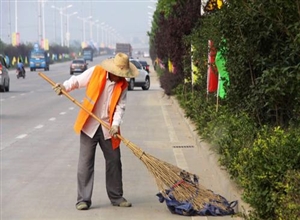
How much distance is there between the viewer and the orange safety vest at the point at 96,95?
985cm

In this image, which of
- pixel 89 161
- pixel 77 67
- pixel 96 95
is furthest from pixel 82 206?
pixel 77 67

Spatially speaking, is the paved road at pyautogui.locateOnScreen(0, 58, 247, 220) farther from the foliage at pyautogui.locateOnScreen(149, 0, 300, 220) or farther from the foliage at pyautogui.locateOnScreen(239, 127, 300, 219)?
the foliage at pyautogui.locateOnScreen(239, 127, 300, 219)

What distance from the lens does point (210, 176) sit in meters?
12.7

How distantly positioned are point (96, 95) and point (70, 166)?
4318 millimetres

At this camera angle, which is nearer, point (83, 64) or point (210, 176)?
point (210, 176)

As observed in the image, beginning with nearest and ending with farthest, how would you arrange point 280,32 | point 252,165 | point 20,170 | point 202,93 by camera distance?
point 252,165, point 280,32, point 20,170, point 202,93

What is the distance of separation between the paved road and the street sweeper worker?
0.46m

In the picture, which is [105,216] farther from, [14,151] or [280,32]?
[14,151]

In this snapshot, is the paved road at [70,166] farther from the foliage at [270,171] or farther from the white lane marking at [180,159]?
the foliage at [270,171]

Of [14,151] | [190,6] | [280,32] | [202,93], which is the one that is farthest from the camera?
[190,6]

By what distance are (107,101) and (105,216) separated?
1.24m

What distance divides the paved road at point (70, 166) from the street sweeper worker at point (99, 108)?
46 cm

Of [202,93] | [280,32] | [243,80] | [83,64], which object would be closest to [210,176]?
[243,80]

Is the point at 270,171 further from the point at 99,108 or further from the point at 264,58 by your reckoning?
the point at 264,58
